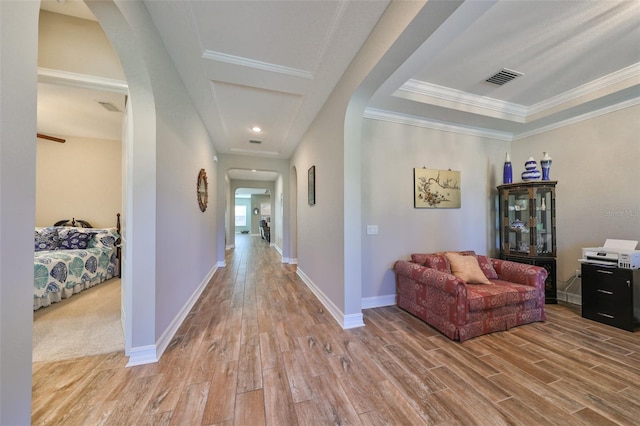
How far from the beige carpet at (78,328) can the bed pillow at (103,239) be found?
926mm

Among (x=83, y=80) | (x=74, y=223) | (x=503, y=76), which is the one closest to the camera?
(x=83, y=80)

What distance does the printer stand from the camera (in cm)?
236

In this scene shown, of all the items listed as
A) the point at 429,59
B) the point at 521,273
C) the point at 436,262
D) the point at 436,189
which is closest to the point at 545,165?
the point at 436,189

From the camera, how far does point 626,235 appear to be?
2.71m

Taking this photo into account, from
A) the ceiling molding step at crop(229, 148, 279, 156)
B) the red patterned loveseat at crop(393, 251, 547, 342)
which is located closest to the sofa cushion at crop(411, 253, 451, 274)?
the red patterned loveseat at crop(393, 251, 547, 342)

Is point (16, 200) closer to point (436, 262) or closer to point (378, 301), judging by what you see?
point (378, 301)

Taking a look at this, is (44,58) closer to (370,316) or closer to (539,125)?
(370,316)

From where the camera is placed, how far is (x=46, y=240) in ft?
11.5

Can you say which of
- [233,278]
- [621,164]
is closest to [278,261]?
[233,278]

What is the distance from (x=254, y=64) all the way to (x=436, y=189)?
9.47ft

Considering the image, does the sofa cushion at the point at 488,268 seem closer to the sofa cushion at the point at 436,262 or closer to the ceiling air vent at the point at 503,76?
the sofa cushion at the point at 436,262

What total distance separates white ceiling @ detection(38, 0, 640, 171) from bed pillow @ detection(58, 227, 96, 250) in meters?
2.94

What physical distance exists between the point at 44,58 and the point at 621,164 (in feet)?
20.7

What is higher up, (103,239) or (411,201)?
(411,201)
